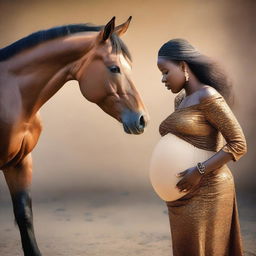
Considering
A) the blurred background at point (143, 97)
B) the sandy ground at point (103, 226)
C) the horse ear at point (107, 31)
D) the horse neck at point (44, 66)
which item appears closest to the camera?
the horse ear at point (107, 31)

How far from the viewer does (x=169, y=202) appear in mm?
1867

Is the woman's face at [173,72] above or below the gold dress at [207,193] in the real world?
above

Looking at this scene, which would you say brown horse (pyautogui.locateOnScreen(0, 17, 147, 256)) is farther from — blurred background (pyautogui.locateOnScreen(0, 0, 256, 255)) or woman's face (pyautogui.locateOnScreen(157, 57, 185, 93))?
blurred background (pyautogui.locateOnScreen(0, 0, 256, 255))

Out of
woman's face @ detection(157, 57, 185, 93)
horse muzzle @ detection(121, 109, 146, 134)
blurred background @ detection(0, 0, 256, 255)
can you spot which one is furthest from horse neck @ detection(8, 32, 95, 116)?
blurred background @ detection(0, 0, 256, 255)

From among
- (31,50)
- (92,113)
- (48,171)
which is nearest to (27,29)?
(92,113)

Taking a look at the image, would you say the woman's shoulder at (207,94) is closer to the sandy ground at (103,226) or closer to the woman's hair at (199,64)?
the woman's hair at (199,64)

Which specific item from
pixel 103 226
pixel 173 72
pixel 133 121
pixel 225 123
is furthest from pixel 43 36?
pixel 103 226

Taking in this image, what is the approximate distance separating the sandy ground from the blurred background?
0.07 ft

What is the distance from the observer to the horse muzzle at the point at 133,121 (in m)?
2.20

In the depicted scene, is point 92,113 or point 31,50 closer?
point 31,50

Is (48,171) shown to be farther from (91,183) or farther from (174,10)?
(174,10)

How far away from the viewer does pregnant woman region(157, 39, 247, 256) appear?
176 cm

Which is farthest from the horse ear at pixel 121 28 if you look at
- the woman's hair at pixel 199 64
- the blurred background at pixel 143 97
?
the blurred background at pixel 143 97

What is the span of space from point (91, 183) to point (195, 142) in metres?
3.20
